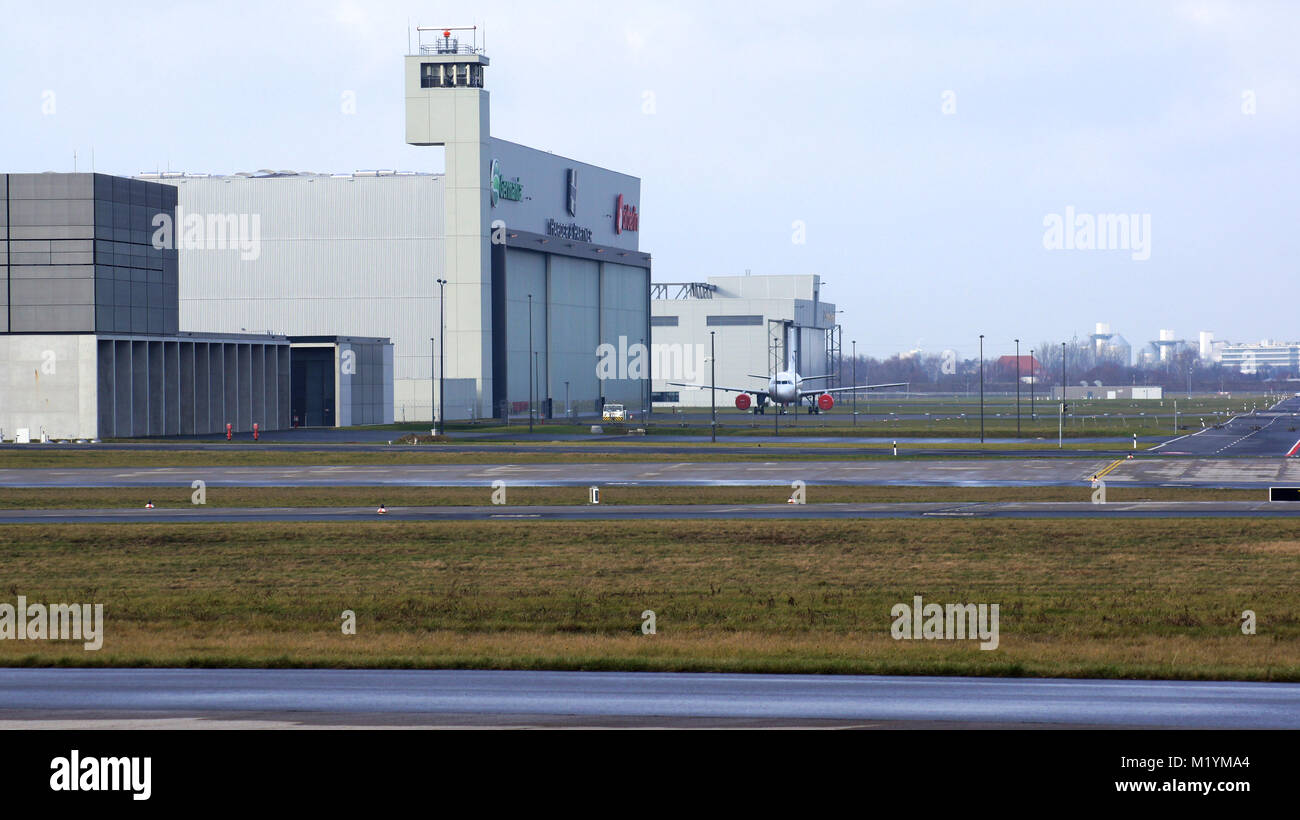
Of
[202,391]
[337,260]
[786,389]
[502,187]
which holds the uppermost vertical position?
[502,187]

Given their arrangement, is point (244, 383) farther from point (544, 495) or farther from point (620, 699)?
point (620, 699)

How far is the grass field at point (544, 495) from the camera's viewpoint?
43.8 metres

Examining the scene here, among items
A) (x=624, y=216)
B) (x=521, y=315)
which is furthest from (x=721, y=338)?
(x=521, y=315)

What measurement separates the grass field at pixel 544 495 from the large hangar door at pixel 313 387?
5602 cm

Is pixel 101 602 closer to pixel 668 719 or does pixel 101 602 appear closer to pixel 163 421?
pixel 668 719

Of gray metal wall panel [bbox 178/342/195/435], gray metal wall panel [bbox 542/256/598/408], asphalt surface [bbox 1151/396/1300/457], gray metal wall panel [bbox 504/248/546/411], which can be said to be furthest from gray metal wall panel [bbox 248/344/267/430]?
asphalt surface [bbox 1151/396/1300/457]

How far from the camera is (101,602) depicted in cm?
2556

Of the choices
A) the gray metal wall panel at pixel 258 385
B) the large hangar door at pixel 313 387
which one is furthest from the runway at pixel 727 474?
the large hangar door at pixel 313 387

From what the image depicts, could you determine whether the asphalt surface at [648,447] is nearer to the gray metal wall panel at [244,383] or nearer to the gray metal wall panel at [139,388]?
the gray metal wall panel at [139,388]

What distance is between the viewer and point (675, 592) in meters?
26.5

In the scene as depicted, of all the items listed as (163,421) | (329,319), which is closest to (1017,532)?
(163,421)

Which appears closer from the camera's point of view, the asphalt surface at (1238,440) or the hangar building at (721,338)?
the asphalt surface at (1238,440)

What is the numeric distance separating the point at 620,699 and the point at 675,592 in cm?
1054

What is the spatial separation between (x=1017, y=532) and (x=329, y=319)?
89.4 m
